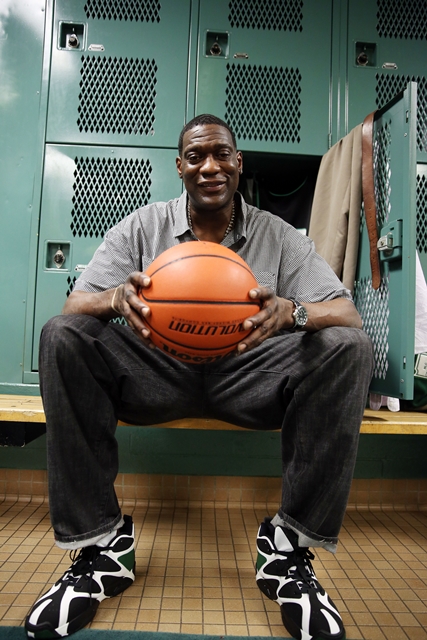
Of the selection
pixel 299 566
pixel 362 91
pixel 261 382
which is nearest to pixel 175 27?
pixel 362 91

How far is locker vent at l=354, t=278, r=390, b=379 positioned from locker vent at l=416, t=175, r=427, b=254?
55 centimetres

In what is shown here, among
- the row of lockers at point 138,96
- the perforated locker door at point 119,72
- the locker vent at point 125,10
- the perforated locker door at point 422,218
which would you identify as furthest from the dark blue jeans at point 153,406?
the locker vent at point 125,10

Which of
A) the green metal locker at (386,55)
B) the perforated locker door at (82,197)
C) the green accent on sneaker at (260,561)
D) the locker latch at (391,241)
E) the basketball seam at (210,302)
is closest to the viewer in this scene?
the basketball seam at (210,302)

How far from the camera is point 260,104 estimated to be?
6.90ft

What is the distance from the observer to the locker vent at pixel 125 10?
6.85 ft

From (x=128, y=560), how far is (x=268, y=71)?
221 centimetres

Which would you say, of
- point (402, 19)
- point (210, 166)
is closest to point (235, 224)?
point (210, 166)

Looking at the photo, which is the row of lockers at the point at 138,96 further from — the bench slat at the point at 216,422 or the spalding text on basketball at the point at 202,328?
the spalding text on basketball at the point at 202,328

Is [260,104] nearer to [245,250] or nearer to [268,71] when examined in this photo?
[268,71]

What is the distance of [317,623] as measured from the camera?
0.98 meters

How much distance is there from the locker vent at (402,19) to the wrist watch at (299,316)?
188 centimetres

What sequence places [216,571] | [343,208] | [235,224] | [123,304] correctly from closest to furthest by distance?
[123,304] → [216,571] → [235,224] → [343,208]

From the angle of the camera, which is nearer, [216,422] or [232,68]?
[216,422]

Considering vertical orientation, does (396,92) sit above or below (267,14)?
below
